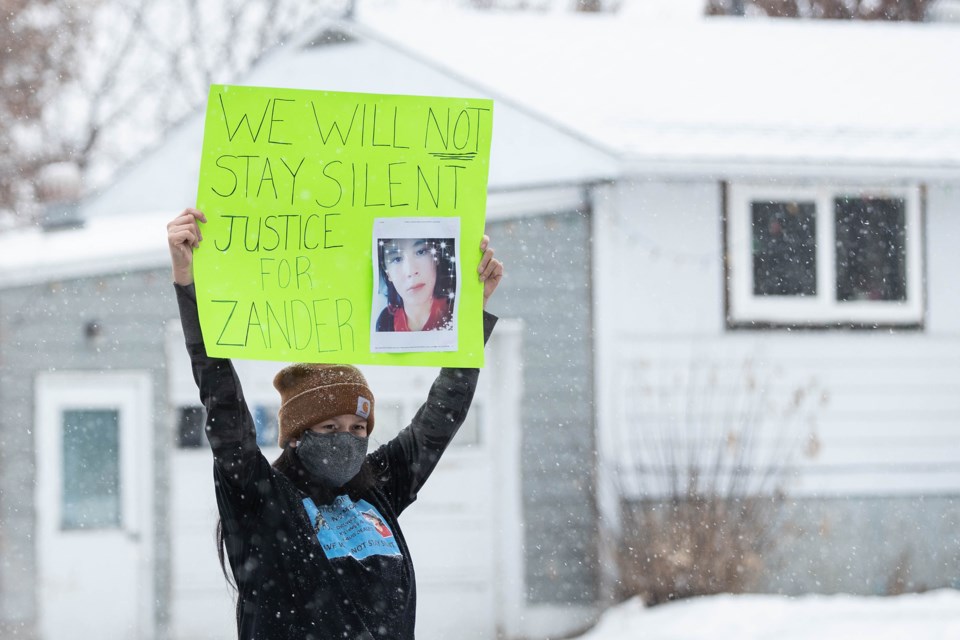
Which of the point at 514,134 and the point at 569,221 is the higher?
the point at 514,134

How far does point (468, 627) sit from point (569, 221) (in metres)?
2.99

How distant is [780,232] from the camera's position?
9.11m

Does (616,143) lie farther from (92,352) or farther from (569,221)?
(92,352)

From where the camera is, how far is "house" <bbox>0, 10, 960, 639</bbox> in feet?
28.3

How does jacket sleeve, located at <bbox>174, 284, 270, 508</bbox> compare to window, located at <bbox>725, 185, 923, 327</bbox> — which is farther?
window, located at <bbox>725, 185, 923, 327</bbox>

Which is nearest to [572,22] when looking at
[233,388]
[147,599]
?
[147,599]

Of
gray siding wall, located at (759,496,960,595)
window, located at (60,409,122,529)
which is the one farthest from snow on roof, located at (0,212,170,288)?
gray siding wall, located at (759,496,960,595)

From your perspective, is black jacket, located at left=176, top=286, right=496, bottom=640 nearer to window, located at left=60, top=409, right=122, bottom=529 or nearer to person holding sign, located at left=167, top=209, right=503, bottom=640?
person holding sign, located at left=167, top=209, right=503, bottom=640

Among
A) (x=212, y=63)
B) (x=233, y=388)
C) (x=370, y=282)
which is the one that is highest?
(x=212, y=63)

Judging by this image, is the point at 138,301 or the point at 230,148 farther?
the point at 138,301

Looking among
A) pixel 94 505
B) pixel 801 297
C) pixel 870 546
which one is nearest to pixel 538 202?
pixel 801 297

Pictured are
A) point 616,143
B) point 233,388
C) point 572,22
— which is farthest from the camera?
point 572,22

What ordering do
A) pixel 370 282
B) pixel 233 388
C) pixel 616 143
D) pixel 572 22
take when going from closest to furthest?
1. pixel 233 388
2. pixel 370 282
3. pixel 616 143
4. pixel 572 22

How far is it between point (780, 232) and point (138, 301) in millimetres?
4706
